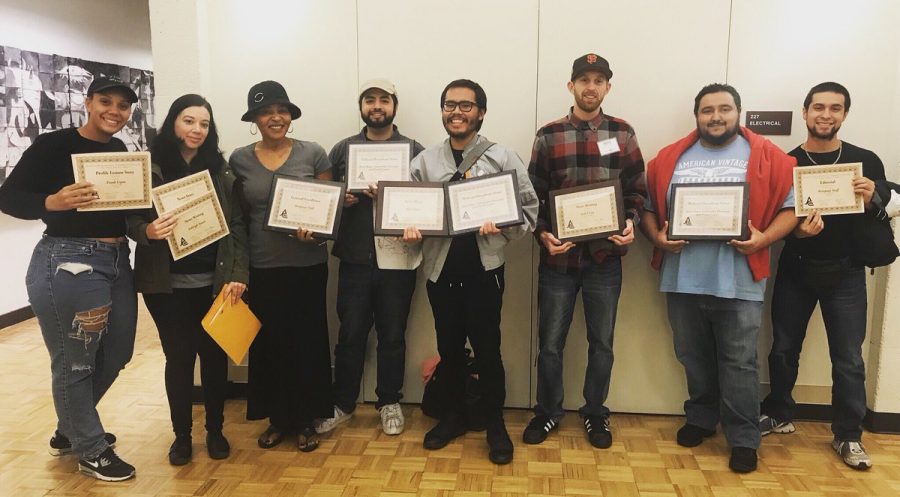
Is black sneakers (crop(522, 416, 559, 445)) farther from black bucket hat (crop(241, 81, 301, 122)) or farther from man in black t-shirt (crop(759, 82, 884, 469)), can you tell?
black bucket hat (crop(241, 81, 301, 122))

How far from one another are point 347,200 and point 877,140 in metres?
2.52

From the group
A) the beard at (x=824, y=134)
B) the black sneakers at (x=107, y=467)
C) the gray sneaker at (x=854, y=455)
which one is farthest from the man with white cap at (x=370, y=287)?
the gray sneaker at (x=854, y=455)

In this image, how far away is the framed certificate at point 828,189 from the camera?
2438 mm

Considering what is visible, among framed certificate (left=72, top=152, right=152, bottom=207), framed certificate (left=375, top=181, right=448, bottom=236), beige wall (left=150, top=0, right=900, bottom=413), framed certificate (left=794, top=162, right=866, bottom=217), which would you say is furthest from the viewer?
beige wall (left=150, top=0, right=900, bottom=413)

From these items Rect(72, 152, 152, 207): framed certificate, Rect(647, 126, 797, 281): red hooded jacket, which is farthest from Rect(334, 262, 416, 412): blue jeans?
Rect(647, 126, 797, 281): red hooded jacket

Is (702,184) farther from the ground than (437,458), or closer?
farther from the ground

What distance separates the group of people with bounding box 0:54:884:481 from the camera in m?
2.41

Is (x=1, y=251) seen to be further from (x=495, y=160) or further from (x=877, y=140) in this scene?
(x=877, y=140)

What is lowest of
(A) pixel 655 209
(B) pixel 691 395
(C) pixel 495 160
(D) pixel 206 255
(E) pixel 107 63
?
(B) pixel 691 395

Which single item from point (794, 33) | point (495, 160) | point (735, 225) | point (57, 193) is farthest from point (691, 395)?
point (57, 193)

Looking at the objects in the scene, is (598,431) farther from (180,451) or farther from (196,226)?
(196,226)

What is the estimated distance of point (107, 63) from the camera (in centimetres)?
561

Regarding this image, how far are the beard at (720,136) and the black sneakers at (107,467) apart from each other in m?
2.82

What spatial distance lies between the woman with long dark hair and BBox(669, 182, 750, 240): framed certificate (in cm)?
184
